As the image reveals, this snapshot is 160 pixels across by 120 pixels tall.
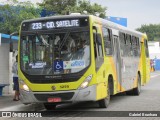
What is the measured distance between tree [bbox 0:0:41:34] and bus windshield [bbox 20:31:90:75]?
16310 millimetres

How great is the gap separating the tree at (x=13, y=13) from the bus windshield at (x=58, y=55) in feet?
53.5

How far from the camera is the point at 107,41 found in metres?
14.4

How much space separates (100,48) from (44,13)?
23883mm

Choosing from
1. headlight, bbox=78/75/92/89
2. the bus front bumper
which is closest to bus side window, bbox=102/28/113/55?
headlight, bbox=78/75/92/89

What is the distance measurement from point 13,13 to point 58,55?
17.6 metres

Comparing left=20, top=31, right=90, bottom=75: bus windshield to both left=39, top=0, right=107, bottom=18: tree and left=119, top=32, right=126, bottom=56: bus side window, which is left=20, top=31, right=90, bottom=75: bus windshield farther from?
left=39, top=0, right=107, bottom=18: tree

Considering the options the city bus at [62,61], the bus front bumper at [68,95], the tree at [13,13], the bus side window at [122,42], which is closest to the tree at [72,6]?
the tree at [13,13]

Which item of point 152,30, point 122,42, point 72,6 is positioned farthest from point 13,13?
point 152,30

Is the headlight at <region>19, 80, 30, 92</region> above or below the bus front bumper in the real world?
above

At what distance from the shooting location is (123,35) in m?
17.0

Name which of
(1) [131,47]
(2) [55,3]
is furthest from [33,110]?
(2) [55,3]

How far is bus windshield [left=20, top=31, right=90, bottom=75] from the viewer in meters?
12.1

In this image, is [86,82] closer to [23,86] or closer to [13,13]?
[23,86]

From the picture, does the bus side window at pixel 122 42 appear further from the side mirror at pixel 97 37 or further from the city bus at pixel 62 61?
the side mirror at pixel 97 37
